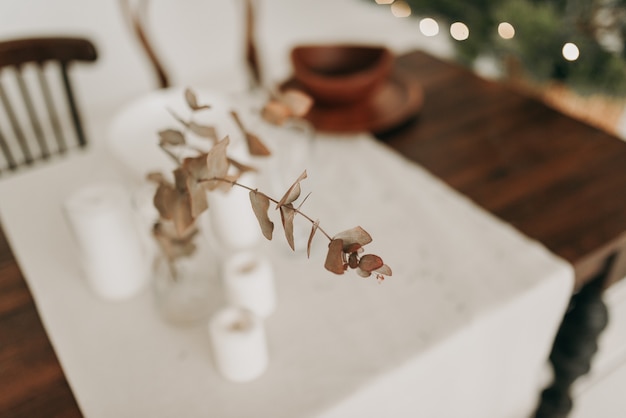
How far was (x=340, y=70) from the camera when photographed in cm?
113

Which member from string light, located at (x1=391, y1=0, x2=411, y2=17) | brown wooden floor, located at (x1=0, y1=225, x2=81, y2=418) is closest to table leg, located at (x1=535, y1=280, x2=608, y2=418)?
brown wooden floor, located at (x1=0, y1=225, x2=81, y2=418)

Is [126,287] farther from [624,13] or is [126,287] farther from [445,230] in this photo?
[624,13]

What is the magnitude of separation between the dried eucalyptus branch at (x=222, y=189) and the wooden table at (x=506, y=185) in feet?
0.75

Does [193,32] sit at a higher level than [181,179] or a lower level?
lower

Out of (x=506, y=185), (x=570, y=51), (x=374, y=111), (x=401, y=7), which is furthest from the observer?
(x=401, y=7)

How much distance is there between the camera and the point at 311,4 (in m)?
2.73

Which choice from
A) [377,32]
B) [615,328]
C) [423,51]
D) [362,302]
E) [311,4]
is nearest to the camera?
[362,302]

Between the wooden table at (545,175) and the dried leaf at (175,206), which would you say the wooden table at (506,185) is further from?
the dried leaf at (175,206)

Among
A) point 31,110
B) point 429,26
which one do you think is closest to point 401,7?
point 429,26

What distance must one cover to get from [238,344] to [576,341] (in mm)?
619

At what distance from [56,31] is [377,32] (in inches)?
60.0

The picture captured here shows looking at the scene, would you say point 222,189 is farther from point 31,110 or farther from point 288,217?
point 31,110

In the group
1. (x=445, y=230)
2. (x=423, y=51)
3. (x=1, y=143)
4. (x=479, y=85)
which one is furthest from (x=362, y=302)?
(x=1, y=143)

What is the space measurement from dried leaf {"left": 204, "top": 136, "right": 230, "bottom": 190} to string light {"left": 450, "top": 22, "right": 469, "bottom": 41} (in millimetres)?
1336
